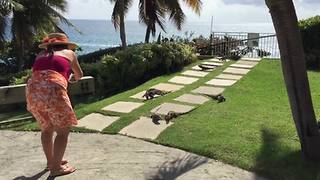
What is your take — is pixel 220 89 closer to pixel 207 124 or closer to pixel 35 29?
pixel 207 124

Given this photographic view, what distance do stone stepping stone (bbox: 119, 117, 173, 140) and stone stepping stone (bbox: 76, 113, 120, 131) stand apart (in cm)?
39

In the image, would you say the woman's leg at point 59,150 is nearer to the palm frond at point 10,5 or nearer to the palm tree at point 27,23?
the palm frond at point 10,5

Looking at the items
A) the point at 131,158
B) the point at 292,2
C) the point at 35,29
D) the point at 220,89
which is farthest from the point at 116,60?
the point at 35,29

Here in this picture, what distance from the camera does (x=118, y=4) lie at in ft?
69.6

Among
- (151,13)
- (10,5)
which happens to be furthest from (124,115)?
(151,13)

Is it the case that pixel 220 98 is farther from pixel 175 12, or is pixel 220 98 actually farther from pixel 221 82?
pixel 175 12

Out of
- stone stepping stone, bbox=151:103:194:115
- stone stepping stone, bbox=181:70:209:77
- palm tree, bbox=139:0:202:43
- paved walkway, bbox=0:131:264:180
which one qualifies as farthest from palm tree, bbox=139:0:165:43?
paved walkway, bbox=0:131:264:180

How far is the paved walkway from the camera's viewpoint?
5.25 metres

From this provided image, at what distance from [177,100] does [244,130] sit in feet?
7.62

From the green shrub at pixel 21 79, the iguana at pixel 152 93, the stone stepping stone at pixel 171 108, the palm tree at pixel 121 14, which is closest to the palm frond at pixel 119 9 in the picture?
the palm tree at pixel 121 14

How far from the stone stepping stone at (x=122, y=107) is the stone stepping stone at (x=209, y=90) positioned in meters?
1.50

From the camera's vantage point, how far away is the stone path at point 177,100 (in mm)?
7031

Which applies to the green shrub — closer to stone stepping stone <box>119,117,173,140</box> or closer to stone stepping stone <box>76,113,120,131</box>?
stone stepping stone <box>76,113,120,131</box>

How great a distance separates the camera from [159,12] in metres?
22.5
